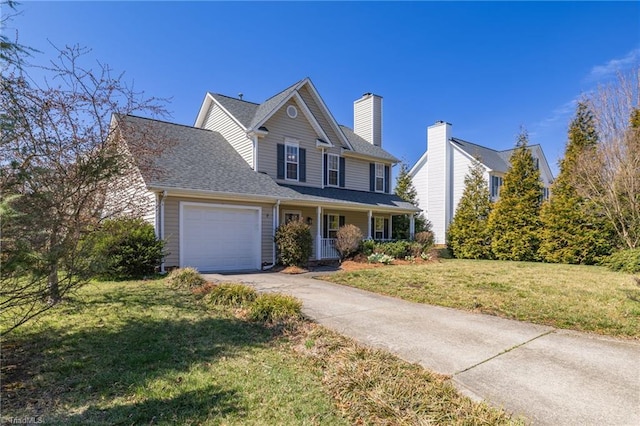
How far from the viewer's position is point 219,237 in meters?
12.7

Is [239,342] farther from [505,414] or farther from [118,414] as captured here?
[505,414]

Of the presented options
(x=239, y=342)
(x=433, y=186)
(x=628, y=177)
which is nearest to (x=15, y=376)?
(x=239, y=342)

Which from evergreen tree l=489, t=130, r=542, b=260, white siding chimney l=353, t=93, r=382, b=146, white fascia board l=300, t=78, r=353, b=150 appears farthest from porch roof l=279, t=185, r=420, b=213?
evergreen tree l=489, t=130, r=542, b=260

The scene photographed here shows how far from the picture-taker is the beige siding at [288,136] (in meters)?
15.5

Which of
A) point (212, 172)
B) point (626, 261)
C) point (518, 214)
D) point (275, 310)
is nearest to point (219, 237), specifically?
point (212, 172)

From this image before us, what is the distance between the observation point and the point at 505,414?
9.55 ft

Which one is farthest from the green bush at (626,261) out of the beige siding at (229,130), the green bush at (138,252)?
the green bush at (138,252)

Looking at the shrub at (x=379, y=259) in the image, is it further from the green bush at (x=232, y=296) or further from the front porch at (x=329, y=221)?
the green bush at (x=232, y=296)

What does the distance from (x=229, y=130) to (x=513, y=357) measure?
609 inches

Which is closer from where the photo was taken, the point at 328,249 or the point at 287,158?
the point at 287,158

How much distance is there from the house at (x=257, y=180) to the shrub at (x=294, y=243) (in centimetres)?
63

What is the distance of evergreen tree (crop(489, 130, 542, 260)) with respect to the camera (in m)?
17.4

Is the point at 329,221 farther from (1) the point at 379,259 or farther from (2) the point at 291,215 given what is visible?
(1) the point at 379,259

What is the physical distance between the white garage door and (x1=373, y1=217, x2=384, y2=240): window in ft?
29.3
